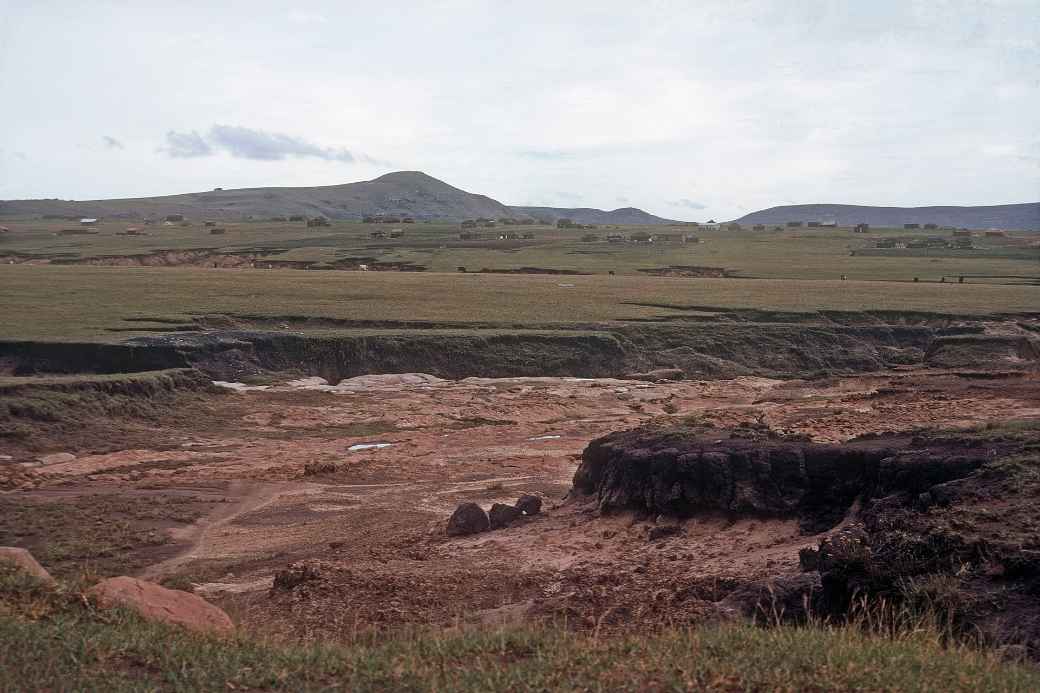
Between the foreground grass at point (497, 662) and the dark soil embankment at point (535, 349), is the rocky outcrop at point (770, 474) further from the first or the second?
the dark soil embankment at point (535, 349)

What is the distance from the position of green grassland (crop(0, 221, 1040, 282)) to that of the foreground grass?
4979 cm

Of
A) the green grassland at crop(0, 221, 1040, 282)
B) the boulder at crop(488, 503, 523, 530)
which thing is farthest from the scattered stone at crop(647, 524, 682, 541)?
the green grassland at crop(0, 221, 1040, 282)

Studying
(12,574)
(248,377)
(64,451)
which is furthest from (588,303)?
(12,574)

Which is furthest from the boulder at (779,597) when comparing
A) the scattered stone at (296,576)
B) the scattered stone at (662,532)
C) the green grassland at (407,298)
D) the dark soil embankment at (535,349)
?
the green grassland at (407,298)

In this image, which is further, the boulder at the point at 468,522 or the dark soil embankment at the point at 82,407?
the dark soil embankment at the point at 82,407

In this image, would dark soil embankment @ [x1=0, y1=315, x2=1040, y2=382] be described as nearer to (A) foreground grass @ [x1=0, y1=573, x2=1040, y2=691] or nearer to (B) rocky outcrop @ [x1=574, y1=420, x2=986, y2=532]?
(B) rocky outcrop @ [x1=574, y1=420, x2=986, y2=532]

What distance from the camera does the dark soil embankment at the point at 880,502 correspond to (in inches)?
320

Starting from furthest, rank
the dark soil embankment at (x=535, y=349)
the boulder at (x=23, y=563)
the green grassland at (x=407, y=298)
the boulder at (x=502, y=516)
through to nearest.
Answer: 1. the green grassland at (x=407, y=298)
2. the dark soil embankment at (x=535, y=349)
3. the boulder at (x=502, y=516)
4. the boulder at (x=23, y=563)

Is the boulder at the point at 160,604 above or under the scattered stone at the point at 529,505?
above

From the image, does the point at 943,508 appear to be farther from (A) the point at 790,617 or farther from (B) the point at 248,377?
(B) the point at 248,377

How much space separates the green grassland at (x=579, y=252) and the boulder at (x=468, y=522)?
43.9 meters

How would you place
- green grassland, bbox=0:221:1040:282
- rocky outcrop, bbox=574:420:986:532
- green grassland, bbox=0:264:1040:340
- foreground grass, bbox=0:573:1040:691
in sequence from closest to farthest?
1. foreground grass, bbox=0:573:1040:691
2. rocky outcrop, bbox=574:420:986:532
3. green grassland, bbox=0:264:1040:340
4. green grassland, bbox=0:221:1040:282

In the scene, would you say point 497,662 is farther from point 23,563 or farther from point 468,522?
point 468,522

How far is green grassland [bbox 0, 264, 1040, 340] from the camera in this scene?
32.1m
